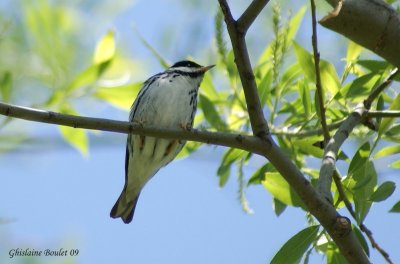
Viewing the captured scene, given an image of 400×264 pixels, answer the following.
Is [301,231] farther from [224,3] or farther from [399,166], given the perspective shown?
[224,3]

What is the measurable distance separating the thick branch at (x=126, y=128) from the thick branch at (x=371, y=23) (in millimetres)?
532

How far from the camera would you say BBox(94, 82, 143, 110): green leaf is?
3.37 metres

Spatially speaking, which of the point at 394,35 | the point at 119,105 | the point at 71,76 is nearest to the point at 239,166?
the point at 119,105

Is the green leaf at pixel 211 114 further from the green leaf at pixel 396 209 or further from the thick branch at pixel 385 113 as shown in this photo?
the green leaf at pixel 396 209

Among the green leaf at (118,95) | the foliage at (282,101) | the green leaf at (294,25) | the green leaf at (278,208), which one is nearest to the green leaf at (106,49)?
the foliage at (282,101)

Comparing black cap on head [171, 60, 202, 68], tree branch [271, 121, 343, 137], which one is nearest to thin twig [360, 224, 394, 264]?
tree branch [271, 121, 343, 137]

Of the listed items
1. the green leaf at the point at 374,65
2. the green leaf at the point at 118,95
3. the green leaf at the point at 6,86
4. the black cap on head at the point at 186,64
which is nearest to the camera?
the green leaf at the point at 374,65

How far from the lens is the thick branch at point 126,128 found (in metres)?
2.25

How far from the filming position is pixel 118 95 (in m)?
3.37

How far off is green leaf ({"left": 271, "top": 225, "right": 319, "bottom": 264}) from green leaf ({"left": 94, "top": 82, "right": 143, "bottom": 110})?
137 cm

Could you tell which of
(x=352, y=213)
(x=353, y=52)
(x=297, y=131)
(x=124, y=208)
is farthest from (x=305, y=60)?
(x=124, y=208)

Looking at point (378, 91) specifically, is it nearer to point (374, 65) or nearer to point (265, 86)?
point (374, 65)

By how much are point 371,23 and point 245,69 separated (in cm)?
50

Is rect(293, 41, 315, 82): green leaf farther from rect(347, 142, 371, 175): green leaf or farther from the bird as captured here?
the bird
